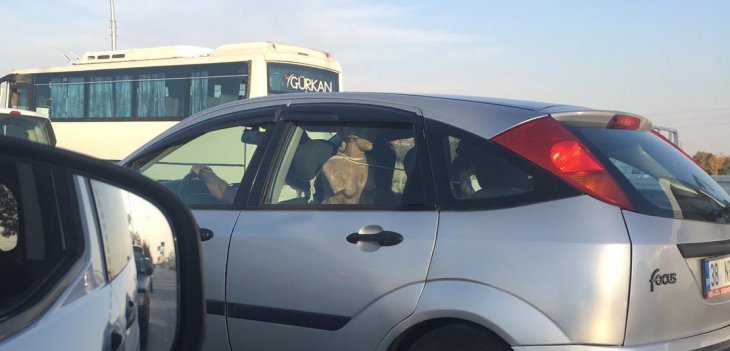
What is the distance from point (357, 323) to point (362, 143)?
86 centimetres

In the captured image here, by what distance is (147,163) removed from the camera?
4152 millimetres

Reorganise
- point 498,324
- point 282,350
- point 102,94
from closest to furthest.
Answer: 1. point 498,324
2. point 282,350
3. point 102,94

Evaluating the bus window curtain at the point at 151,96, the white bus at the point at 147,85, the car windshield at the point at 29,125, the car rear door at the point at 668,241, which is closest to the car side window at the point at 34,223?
the car rear door at the point at 668,241

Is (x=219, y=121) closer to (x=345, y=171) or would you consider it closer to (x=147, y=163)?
(x=147, y=163)

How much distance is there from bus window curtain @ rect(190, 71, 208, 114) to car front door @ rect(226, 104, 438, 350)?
548 inches

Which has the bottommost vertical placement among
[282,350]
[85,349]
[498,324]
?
[282,350]

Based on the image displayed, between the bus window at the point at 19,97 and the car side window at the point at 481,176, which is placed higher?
the bus window at the point at 19,97

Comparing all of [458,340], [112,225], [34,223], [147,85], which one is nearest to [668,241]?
[458,340]

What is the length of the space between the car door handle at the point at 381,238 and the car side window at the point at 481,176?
23 centimetres

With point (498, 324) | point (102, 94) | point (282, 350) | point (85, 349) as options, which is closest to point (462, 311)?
point (498, 324)

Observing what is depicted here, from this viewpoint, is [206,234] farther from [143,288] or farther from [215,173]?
[143,288]

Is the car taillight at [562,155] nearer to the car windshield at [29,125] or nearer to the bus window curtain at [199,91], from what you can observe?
the car windshield at [29,125]

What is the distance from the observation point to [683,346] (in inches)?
114

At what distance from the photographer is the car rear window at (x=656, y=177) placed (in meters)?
2.95
